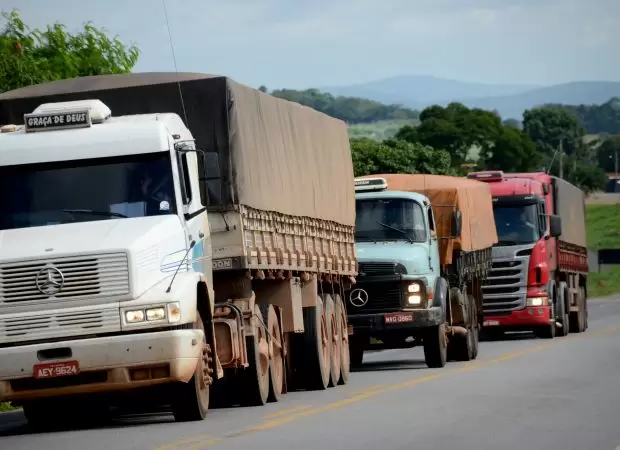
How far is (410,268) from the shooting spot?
86.2ft

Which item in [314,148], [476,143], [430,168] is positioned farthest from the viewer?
[476,143]

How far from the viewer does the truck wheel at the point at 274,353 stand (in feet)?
66.0

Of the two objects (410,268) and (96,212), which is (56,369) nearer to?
(96,212)

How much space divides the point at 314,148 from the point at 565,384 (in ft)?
15.7

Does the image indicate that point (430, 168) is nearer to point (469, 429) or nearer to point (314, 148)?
point (314, 148)

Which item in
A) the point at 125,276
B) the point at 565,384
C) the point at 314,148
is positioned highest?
the point at 314,148

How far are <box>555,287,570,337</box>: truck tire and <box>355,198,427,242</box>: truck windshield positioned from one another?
12.2 meters

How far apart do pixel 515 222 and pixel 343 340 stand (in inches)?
532

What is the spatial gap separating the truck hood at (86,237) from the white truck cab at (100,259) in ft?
0.04

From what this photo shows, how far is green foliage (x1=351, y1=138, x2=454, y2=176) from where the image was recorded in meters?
69.4

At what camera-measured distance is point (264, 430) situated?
51.1ft

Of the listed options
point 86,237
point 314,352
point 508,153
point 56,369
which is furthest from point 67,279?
point 508,153

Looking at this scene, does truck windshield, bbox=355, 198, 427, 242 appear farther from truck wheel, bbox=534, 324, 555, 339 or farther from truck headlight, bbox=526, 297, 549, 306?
truck wheel, bbox=534, 324, 555, 339

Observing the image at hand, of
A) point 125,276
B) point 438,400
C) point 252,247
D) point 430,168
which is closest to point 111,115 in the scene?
point 252,247
